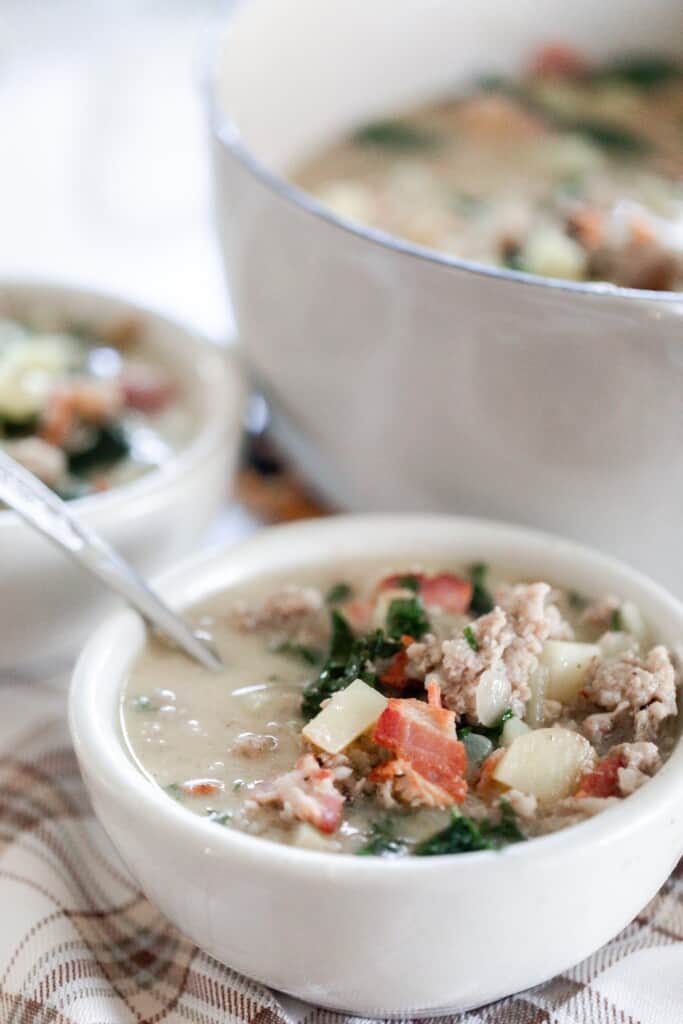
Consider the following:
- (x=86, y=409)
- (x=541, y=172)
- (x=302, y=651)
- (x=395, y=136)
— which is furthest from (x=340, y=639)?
(x=395, y=136)

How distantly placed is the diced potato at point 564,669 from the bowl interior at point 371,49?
1166 mm

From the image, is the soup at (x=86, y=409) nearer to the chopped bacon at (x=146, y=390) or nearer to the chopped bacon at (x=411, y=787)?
the chopped bacon at (x=146, y=390)

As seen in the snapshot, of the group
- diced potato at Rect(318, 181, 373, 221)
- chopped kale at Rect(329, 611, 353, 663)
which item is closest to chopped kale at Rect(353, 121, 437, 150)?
diced potato at Rect(318, 181, 373, 221)

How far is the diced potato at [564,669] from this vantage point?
1384 mm

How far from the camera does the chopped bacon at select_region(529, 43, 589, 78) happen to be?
262 cm

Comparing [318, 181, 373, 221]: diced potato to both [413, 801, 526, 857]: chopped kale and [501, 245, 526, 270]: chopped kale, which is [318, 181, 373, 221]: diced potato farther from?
[413, 801, 526, 857]: chopped kale

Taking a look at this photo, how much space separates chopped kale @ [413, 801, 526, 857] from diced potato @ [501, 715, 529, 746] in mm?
101

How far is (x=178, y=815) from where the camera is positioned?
1.21 m

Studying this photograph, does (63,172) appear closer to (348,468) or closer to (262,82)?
(262,82)

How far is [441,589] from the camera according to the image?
153 centimetres

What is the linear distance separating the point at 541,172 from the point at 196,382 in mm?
778

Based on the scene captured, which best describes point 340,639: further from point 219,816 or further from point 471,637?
point 219,816

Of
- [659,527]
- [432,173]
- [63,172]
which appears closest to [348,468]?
[659,527]

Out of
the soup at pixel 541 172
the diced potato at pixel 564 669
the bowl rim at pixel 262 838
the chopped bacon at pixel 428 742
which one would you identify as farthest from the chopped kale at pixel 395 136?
the chopped bacon at pixel 428 742
